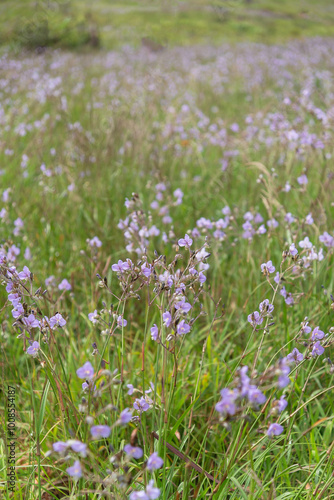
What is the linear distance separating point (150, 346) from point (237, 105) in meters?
7.18

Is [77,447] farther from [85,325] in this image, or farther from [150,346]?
[85,325]

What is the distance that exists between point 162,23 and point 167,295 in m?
26.5

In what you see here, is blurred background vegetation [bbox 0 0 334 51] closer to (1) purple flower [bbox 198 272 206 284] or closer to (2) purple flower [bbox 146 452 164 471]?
(1) purple flower [bbox 198 272 206 284]

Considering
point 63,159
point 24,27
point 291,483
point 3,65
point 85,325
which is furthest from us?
point 24,27

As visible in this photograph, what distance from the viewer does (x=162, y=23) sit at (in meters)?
24.3

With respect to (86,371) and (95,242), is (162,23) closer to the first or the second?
(95,242)

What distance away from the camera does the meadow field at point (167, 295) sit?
149 cm

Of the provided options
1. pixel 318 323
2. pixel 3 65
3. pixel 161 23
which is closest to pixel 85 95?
pixel 3 65

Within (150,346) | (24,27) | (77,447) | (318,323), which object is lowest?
(150,346)

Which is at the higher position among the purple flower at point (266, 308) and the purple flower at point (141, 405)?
the purple flower at point (266, 308)

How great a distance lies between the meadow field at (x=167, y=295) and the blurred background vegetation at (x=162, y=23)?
6515mm

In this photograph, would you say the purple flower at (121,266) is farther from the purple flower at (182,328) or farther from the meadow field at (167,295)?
the purple flower at (182,328)

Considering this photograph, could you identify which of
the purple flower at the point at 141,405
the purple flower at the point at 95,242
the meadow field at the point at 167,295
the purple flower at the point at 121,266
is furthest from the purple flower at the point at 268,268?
→ the purple flower at the point at 95,242

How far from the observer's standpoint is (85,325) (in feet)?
9.04
